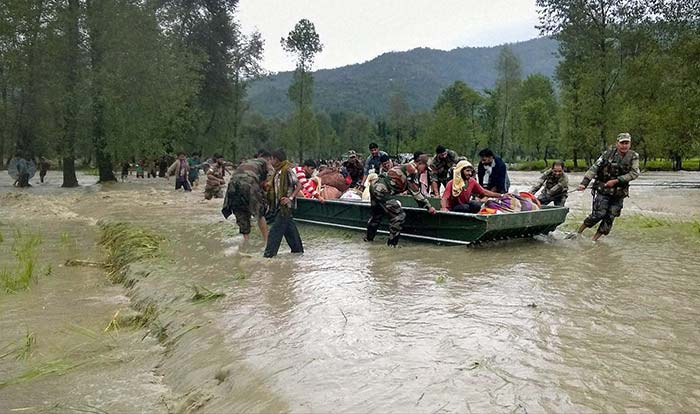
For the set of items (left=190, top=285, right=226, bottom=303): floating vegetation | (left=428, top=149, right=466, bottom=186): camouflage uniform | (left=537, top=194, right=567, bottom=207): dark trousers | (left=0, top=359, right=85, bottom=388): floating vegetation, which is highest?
(left=428, top=149, right=466, bottom=186): camouflage uniform

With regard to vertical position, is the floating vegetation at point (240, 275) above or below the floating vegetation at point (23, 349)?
above

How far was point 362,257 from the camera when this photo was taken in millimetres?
9695

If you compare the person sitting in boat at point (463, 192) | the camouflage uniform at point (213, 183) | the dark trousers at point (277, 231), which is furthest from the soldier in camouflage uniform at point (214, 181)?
the person sitting in boat at point (463, 192)

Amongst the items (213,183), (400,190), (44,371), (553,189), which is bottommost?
(44,371)

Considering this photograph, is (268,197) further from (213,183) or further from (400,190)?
(213,183)

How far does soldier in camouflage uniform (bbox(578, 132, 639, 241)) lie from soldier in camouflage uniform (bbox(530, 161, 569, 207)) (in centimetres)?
178

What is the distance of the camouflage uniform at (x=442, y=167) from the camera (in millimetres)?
13234

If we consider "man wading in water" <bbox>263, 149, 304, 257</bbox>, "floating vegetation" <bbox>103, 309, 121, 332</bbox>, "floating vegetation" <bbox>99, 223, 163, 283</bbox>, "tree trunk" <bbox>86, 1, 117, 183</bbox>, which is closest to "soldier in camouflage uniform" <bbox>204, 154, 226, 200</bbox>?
"floating vegetation" <bbox>99, 223, 163, 283</bbox>

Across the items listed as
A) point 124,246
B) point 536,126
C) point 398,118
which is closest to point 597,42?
point 536,126

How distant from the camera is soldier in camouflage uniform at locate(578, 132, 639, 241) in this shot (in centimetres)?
1018

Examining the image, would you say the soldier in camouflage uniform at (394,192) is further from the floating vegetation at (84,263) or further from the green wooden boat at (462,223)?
the floating vegetation at (84,263)

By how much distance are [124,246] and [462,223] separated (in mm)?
6204

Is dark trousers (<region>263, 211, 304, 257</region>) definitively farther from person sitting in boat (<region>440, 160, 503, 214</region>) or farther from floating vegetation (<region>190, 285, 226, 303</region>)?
person sitting in boat (<region>440, 160, 503, 214</region>)

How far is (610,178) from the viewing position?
1037 cm
